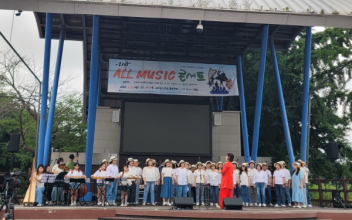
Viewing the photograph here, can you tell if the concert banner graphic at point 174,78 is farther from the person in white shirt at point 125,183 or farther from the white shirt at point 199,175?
the person in white shirt at point 125,183

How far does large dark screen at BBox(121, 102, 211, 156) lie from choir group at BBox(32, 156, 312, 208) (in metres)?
5.62

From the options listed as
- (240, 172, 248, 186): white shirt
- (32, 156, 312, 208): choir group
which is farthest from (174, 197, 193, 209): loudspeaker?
(240, 172, 248, 186): white shirt

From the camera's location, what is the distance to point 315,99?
29438 millimetres

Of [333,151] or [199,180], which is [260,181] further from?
[333,151]

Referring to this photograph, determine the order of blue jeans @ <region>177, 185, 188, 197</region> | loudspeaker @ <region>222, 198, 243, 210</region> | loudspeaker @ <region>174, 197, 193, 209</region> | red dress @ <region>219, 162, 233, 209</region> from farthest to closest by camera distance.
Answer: blue jeans @ <region>177, 185, 188, 197</region> < red dress @ <region>219, 162, 233, 209</region> < loudspeaker @ <region>174, 197, 193, 209</region> < loudspeaker @ <region>222, 198, 243, 210</region>

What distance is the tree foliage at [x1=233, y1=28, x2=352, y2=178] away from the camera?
29328 mm

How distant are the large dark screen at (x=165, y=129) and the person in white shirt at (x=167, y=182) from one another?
6.79 metres

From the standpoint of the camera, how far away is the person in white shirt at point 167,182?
13.9 meters

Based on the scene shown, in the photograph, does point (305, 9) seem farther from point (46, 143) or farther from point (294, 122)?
point (294, 122)

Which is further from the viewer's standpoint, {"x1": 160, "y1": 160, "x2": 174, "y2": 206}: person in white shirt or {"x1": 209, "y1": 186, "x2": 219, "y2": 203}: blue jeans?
{"x1": 209, "y1": 186, "x2": 219, "y2": 203}: blue jeans

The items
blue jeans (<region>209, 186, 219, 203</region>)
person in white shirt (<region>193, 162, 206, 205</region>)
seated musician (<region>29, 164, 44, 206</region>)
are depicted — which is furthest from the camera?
person in white shirt (<region>193, 162, 206, 205</region>)

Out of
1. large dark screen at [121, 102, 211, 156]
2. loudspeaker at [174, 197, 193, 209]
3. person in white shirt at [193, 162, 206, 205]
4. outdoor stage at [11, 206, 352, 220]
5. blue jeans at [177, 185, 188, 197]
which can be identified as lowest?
outdoor stage at [11, 206, 352, 220]

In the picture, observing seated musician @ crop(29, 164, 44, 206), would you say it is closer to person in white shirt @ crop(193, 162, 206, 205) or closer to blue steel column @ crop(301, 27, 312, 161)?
person in white shirt @ crop(193, 162, 206, 205)

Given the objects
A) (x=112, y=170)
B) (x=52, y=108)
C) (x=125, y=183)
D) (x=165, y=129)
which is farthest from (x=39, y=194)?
(x=165, y=129)
